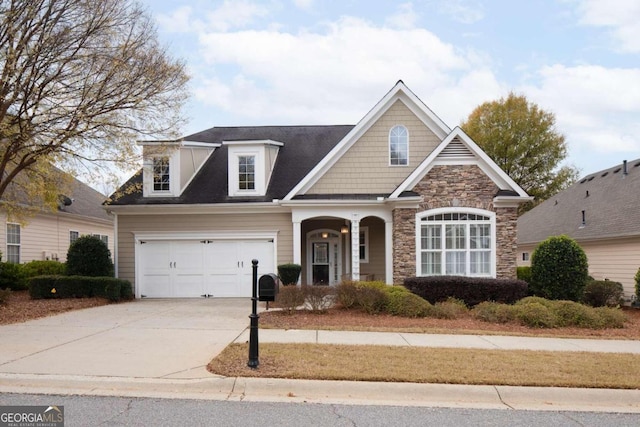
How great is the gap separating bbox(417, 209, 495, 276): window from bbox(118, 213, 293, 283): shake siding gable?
488 centimetres

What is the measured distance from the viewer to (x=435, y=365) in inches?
310

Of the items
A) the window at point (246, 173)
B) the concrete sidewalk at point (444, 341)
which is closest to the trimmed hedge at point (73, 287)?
the window at point (246, 173)

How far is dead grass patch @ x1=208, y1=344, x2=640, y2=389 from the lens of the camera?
282 inches

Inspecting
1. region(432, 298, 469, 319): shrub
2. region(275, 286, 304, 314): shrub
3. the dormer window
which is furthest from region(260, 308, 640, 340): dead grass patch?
the dormer window

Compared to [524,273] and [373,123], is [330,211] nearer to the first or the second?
[373,123]

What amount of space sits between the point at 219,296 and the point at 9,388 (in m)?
12.1

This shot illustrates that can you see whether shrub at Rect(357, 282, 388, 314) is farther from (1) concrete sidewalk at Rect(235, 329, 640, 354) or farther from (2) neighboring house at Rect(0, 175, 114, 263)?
(2) neighboring house at Rect(0, 175, 114, 263)

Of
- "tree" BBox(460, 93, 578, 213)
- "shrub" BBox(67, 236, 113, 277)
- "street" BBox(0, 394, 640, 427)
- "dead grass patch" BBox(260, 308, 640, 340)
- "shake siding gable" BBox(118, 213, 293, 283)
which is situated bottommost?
"dead grass patch" BBox(260, 308, 640, 340)

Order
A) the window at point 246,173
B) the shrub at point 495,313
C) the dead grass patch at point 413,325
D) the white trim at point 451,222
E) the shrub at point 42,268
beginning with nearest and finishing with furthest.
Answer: the dead grass patch at point 413,325 < the shrub at point 495,313 < the white trim at point 451,222 < the window at point 246,173 < the shrub at point 42,268

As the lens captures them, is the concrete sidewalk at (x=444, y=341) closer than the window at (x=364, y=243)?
Yes

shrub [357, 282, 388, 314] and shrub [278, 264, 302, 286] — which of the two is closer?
shrub [357, 282, 388, 314]

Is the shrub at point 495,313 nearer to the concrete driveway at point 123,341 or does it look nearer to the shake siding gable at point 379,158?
the concrete driveway at point 123,341

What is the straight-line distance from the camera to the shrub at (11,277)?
62.6 feet

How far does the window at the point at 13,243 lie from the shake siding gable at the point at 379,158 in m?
13.0
